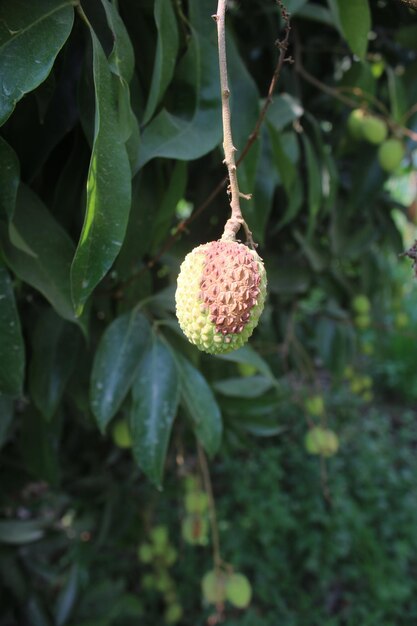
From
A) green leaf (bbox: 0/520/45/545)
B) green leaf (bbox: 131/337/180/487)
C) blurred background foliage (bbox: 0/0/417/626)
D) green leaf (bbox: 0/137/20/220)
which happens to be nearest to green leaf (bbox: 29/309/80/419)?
blurred background foliage (bbox: 0/0/417/626)

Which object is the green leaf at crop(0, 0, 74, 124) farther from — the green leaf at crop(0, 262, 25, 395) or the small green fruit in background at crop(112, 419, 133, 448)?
the small green fruit in background at crop(112, 419, 133, 448)

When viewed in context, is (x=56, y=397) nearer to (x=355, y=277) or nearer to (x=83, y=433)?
(x=83, y=433)

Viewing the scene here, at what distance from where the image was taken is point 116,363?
0.65 meters

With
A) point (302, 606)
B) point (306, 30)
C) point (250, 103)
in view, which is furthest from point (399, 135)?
point (302, 606)

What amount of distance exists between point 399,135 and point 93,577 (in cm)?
157

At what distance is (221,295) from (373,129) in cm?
72

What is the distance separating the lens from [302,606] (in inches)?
75.8

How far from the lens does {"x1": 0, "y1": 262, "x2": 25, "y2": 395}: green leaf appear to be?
52 cm

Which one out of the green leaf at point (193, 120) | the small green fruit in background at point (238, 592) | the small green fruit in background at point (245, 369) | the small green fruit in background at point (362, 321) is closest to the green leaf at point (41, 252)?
the green leaf at point (193, 120)

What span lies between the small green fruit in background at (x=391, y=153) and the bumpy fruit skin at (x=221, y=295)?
2.29 feet

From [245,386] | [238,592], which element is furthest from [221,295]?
[238,592]

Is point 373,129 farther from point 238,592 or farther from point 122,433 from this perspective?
point 238,592

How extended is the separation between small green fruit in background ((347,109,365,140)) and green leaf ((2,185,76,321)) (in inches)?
25.0

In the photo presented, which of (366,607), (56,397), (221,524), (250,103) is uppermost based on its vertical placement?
(250,103)
